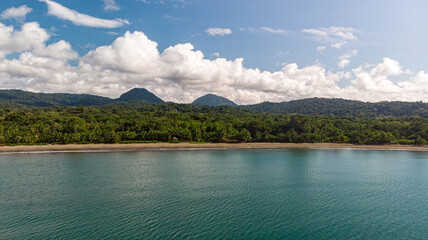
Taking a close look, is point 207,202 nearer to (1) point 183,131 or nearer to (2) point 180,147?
(2) point 180,147

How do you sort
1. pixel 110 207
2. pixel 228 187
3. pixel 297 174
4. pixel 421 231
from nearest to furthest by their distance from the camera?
pixel 421 231 < pixel 110 207 < pixel 228 187 < pixel 297 174

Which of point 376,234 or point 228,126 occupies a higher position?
point 228,126

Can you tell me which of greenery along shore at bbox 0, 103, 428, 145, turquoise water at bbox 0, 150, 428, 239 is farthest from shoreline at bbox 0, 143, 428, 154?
turquoise water at bbox 0, 150, 428, 239

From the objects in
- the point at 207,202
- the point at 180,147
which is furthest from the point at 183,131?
the point at 207,202

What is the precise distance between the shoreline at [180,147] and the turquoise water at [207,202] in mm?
21973

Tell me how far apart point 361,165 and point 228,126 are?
2342 inches

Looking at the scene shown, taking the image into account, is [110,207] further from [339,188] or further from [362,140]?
[362,140]

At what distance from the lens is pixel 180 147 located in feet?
277

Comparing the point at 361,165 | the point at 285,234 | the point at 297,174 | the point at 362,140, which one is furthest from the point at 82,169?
the point at 362,140

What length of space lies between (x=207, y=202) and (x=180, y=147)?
5508 cm

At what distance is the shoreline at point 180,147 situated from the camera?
7200cm

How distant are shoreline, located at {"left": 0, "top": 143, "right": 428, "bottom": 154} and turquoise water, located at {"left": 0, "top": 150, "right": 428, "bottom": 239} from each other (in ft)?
72.1

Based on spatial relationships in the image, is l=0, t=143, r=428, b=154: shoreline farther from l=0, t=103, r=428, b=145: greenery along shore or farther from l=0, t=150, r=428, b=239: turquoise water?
l=0, t=150, r=428, b=239: turquoise water

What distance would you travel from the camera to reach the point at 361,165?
59.2 metres
